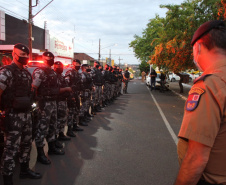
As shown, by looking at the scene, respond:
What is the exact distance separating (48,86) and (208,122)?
347cm

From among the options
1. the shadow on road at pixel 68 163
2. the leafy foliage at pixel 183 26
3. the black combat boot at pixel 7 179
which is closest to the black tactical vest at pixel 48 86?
the shadow on road at pixel 68 163

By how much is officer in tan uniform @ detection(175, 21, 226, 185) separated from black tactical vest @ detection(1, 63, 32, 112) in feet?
8.11

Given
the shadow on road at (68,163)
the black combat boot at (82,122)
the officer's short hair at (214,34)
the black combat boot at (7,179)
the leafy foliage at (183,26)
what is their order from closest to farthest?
the officer's short hair at (214,34), the black combat boot at (7,179), the shadow on road at (68,163), the black combat boot at (82,122), the leafy foliage at (183,26)

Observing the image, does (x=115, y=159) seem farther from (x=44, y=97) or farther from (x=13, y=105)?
(x=13, y=105)

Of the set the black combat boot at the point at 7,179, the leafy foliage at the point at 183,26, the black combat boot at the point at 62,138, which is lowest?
the black combat boot at the point at 62,138

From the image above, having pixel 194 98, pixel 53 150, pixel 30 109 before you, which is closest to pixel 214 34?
pixel 194 98

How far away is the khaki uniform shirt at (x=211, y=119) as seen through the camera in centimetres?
119

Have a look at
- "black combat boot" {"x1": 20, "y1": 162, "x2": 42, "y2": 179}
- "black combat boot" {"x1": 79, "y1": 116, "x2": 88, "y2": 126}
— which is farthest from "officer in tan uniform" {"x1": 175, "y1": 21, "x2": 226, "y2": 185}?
"black combat boot" {"x1": 79, "y1": 116, "x2": 88, "y2": 126}

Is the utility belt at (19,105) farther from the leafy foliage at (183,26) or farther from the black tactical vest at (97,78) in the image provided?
the leafy foliage at (183,26)

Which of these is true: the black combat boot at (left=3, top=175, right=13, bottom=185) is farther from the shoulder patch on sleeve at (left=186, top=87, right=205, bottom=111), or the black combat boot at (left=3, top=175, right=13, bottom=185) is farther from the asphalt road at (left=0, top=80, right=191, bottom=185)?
the shoulder patch on sleeve at (left=186, top=87, right=205, bottom=111)

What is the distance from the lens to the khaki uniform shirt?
119 cm

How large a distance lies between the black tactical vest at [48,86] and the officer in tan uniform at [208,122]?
327 cm

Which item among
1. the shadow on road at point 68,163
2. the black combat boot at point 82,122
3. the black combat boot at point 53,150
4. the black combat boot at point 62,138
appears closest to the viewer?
the shadow on road at point 68,163

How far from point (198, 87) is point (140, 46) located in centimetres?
3571
